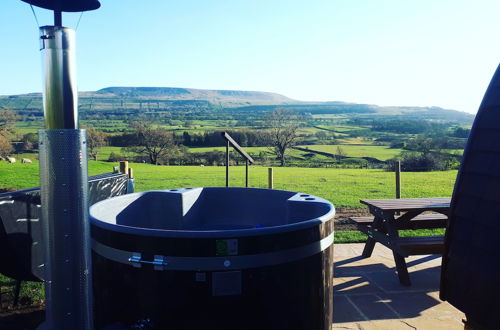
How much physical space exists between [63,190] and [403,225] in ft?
16.6

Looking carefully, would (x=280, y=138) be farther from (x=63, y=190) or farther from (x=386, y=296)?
(x=63, y=190)

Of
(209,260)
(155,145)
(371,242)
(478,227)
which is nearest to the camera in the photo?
(478,227)

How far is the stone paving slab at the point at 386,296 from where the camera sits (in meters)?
4.80

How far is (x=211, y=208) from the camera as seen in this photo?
6086 mm

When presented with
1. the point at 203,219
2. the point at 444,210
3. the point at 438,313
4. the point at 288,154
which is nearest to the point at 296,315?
the point at 438,313

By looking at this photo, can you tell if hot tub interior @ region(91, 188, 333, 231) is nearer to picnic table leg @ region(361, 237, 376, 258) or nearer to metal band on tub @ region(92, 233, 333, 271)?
metal band on tub @ region(92, 233, 333, 271)

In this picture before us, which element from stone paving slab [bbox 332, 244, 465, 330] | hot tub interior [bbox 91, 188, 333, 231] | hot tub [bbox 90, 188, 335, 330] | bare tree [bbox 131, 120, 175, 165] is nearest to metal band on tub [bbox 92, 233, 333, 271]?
hot tub [bbox 90, 188, 335, 330]

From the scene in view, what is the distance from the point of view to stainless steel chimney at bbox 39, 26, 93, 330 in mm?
2912

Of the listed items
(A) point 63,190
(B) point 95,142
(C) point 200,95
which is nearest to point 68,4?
(A) point 63,190

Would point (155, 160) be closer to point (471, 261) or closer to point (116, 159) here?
point (116, 159)

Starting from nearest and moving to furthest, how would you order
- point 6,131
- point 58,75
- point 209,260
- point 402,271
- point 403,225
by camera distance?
point 58,75, point 209,260, point 402,271, point 403,225, point 6,131

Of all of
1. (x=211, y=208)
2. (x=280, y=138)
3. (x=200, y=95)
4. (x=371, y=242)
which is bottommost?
(x=371, y=242)

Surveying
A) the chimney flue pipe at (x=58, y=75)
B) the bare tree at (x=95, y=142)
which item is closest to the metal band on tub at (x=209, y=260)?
the chimney flue pipe at (x=58, y=75)

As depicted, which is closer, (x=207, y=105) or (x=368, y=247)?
(x=368, y=247)
